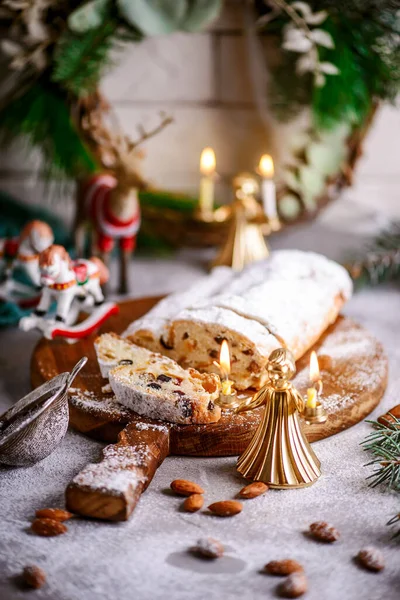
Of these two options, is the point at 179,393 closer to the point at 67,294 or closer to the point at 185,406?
the point at 185,406

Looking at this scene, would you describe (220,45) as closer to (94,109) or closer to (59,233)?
(94,109)

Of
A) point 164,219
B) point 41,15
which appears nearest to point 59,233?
point 164,219

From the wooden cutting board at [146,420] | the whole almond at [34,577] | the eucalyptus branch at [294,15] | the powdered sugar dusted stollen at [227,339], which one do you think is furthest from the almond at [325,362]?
the eucalyptus branch at [294,15]

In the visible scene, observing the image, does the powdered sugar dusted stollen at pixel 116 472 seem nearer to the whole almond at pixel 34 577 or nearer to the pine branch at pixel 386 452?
the whole almond at pixel 34 577

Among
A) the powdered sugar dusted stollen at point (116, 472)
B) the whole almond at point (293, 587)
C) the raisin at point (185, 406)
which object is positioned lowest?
the whole almond at point (293, 587)

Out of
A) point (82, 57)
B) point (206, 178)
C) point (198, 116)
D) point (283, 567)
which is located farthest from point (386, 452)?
point (198, 116)
